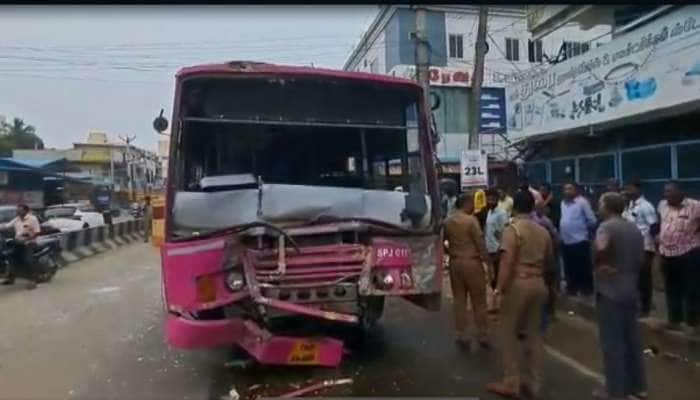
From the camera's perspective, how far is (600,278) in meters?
4.70

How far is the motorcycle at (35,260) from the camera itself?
1141cm

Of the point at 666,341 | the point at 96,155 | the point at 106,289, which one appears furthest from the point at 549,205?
the point at 96,155

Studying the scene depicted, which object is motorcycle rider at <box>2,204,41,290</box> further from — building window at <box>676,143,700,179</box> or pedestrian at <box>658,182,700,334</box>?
building window at <box>676,143,700,179</box>

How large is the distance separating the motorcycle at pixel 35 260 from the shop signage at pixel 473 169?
25.2ft

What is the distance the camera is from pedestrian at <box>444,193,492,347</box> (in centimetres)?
629

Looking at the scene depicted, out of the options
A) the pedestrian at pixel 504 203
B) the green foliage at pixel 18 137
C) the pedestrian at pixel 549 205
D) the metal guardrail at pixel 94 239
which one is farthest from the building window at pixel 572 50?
the green foliage at pixel 18 137

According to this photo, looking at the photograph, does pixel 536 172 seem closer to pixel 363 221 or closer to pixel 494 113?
pixel 494 113

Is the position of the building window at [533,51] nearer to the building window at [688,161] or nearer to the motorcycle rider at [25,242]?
the building window at [688,161]

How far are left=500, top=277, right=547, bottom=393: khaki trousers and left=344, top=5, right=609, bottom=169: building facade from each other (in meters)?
18.6

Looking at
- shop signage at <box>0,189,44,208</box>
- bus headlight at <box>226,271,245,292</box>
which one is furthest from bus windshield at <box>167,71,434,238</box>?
shop signage at <box>0,189,44,208</box>

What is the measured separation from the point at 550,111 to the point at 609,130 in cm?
203

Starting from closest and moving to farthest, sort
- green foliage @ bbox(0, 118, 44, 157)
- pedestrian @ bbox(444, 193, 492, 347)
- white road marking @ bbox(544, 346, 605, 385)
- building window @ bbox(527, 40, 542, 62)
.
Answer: white road marking @ bbox(544, 346, 605, 385), pedestrian @ bbox(444, 193, 492, 347), building window @ bbox(527, 40, 542, 62), green foliage @ bbox(0, 118, 44, 157)

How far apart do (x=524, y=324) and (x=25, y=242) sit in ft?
31.4

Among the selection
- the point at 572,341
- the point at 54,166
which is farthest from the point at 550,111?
the point at 54,166
